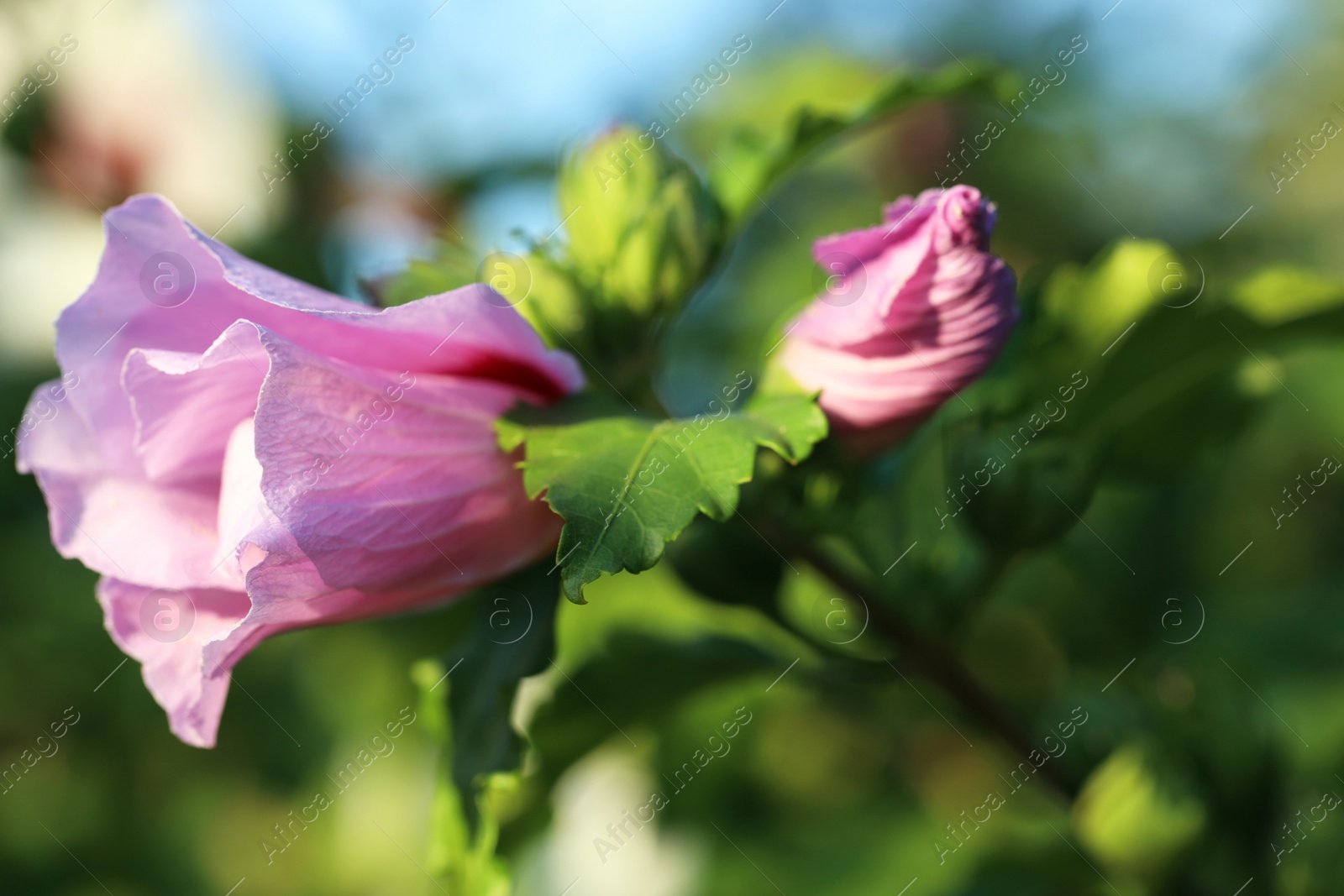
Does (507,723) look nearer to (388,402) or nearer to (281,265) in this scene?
(388,402)

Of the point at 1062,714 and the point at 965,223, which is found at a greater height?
the point at 965,223

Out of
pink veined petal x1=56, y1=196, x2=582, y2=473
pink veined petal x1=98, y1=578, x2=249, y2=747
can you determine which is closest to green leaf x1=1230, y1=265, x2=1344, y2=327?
pink veined petal x1=56, y1=196, x2=582, y2=473

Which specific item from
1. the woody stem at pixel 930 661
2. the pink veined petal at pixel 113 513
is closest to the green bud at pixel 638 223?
the woody stem at pixel 930 661

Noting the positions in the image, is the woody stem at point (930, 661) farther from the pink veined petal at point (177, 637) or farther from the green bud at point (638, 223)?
the pink veined petal at point (177, 637)

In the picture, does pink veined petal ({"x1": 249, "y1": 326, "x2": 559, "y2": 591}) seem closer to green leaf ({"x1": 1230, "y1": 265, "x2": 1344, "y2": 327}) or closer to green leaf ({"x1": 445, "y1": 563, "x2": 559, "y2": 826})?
green leaf ({"x1": 445, "y1": 563, "x2": 559, "y2": 826})

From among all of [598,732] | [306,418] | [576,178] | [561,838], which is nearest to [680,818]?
[561,838]

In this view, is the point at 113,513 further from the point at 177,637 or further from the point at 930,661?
the point at 930,661

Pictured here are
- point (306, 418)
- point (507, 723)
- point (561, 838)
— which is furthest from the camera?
point (561, 838)
